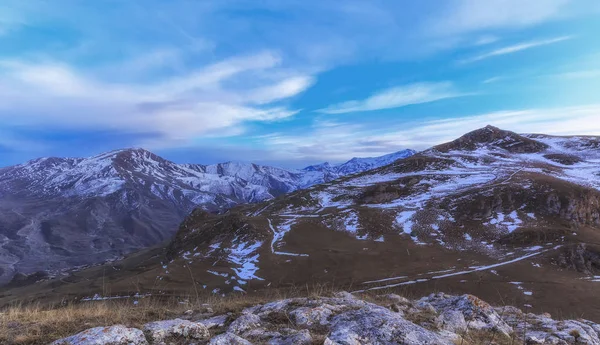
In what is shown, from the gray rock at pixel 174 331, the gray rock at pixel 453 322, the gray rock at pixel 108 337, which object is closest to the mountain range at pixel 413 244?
the gray rock at pixel 453 322

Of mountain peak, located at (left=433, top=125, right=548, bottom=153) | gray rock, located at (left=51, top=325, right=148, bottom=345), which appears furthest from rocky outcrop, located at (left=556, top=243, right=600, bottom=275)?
mountain peak, located at (left=433, top=125, right=548, bottom=153)

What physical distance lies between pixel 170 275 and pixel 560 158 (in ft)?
430

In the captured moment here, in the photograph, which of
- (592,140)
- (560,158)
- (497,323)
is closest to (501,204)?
(560,158)

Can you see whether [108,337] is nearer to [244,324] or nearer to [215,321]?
[244,324]

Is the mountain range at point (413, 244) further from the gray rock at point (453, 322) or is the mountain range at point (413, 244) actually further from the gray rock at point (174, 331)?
the gray rock at point (174, 331)

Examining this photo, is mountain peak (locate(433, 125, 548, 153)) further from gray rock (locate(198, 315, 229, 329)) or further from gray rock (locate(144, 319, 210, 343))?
gray rock (locate(144, 319, 210, 343))

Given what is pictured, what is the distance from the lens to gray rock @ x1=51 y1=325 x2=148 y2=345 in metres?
5.23

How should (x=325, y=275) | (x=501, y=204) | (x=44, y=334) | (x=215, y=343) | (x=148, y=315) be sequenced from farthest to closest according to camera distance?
(x=501, y=204)
(x=325, y=275)
(x=148, y=315)
(x=44, y=334)
(x=215, y=343)

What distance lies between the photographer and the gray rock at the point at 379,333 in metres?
5.55

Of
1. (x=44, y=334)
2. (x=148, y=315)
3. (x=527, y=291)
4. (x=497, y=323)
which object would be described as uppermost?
(x=44, y=334)

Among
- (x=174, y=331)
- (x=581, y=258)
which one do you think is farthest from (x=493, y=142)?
(x=174, y=331)

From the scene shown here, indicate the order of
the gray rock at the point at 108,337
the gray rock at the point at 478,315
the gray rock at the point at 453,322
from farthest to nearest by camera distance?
the gray rock at the point at 478,315 < the gray rock at the point at 453,322 < the gray rock at the point at 108,337

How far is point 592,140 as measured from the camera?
462ft

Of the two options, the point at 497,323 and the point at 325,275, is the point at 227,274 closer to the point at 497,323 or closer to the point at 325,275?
the point at 325,275
